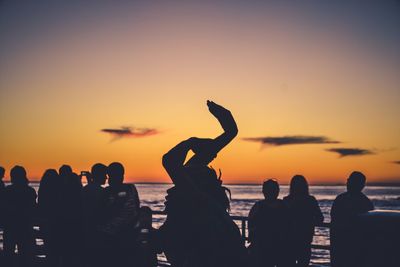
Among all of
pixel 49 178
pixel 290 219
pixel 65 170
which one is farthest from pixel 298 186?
pixel 49 178

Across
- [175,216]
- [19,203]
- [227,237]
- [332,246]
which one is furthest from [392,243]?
[19,203]

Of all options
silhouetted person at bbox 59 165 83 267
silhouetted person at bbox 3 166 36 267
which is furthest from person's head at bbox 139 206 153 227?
silhouetted person at bbox 3 166 36 267

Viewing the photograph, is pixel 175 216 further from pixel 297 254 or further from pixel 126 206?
pixel 297 254

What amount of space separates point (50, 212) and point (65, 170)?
815 millimetres

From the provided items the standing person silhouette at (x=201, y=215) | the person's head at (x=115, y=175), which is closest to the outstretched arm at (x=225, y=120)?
the standing person silhouette at (x=201, y=215)

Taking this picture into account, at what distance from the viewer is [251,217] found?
7.20 m

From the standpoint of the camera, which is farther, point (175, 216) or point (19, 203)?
point (19, 203)

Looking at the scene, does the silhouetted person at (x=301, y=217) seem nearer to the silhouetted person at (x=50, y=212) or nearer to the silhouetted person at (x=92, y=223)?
the silhouetted person at (x=92, y=223)

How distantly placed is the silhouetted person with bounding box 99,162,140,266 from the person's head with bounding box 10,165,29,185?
4.36 metres

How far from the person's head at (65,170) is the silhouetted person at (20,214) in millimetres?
1277

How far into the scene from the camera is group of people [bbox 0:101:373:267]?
3.18 m

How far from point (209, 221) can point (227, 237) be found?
153 mm

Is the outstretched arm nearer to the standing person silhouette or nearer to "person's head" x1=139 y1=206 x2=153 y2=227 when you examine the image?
the standing person silhouette

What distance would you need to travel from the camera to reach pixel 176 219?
321cm
